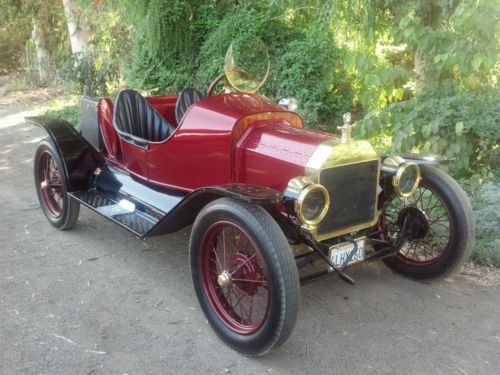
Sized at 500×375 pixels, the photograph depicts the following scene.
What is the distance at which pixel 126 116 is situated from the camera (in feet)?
13.9

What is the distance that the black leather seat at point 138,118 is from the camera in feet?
13.8

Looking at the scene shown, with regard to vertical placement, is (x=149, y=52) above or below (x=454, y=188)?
above

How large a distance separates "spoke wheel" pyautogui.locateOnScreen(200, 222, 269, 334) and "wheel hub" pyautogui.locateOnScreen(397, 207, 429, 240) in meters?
1.15

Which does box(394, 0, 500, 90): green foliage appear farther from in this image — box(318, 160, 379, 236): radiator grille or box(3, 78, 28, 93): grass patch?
box(3, 78, 28, 93): grass patch

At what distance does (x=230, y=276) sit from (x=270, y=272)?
40 cm

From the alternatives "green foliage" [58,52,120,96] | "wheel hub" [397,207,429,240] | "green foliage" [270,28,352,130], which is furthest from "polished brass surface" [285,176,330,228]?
"green foliage" [58,52,120,96]

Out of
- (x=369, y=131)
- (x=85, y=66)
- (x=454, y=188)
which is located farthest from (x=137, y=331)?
(x=85, y=66)

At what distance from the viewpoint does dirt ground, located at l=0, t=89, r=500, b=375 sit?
264 centimetres

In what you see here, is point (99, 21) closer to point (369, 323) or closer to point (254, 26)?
point (254, 26)

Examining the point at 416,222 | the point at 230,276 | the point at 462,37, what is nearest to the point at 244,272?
the point at 230,276

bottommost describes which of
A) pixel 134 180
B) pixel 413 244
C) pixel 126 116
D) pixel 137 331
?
pixel 137 331

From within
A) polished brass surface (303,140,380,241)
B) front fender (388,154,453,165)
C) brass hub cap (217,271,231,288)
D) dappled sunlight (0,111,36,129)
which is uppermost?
polished brass surface (303,140,380,241)

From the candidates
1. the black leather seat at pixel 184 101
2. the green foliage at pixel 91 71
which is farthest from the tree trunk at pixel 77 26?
the black leather seat at pixel 184 101

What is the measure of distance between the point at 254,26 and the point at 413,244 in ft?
16.4
